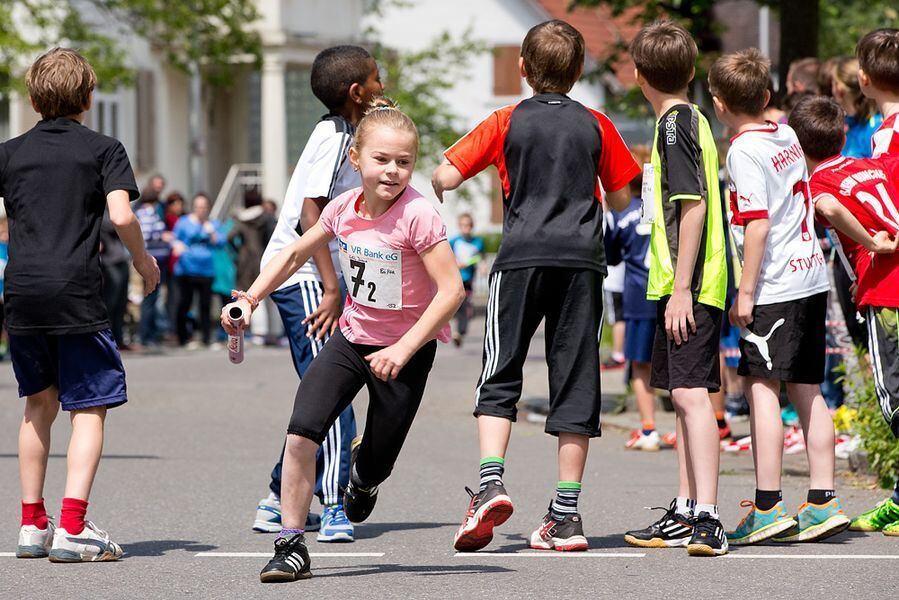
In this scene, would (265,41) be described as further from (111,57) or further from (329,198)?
(329,198)

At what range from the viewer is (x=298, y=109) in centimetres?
3597

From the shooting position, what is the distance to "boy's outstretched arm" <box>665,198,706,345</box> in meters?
6.34

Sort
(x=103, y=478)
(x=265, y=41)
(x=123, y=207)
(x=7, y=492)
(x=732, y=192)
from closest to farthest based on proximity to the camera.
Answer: (x=123, y=207) → (x=732, y=192) → (x=7, y=492) → (x=103, y=478) → (x=265, y=41)

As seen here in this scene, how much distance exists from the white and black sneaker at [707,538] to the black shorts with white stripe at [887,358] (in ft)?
2.94

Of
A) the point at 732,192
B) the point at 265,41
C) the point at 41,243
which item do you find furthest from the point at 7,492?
the point at 265,41

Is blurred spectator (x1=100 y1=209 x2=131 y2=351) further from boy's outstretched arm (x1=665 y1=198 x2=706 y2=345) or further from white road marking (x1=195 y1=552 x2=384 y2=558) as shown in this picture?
boy's outstretched arm (x1=665 y1=198 x2=706 y2=345)

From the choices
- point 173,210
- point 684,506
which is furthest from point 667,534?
point 173,210

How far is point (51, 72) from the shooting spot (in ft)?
20.8

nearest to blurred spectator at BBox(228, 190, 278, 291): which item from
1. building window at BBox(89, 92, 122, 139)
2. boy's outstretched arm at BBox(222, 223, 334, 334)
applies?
building window at BBox(89, 92, 122, 139)

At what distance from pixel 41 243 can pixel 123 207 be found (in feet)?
1.15

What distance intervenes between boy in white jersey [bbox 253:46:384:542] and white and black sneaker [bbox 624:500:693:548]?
119 cm

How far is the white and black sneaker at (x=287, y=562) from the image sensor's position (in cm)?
579

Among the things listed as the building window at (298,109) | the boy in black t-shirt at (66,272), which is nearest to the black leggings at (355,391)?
the boy in black t-shirt at (66,272)

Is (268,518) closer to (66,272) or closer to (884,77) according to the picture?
(66,272)
